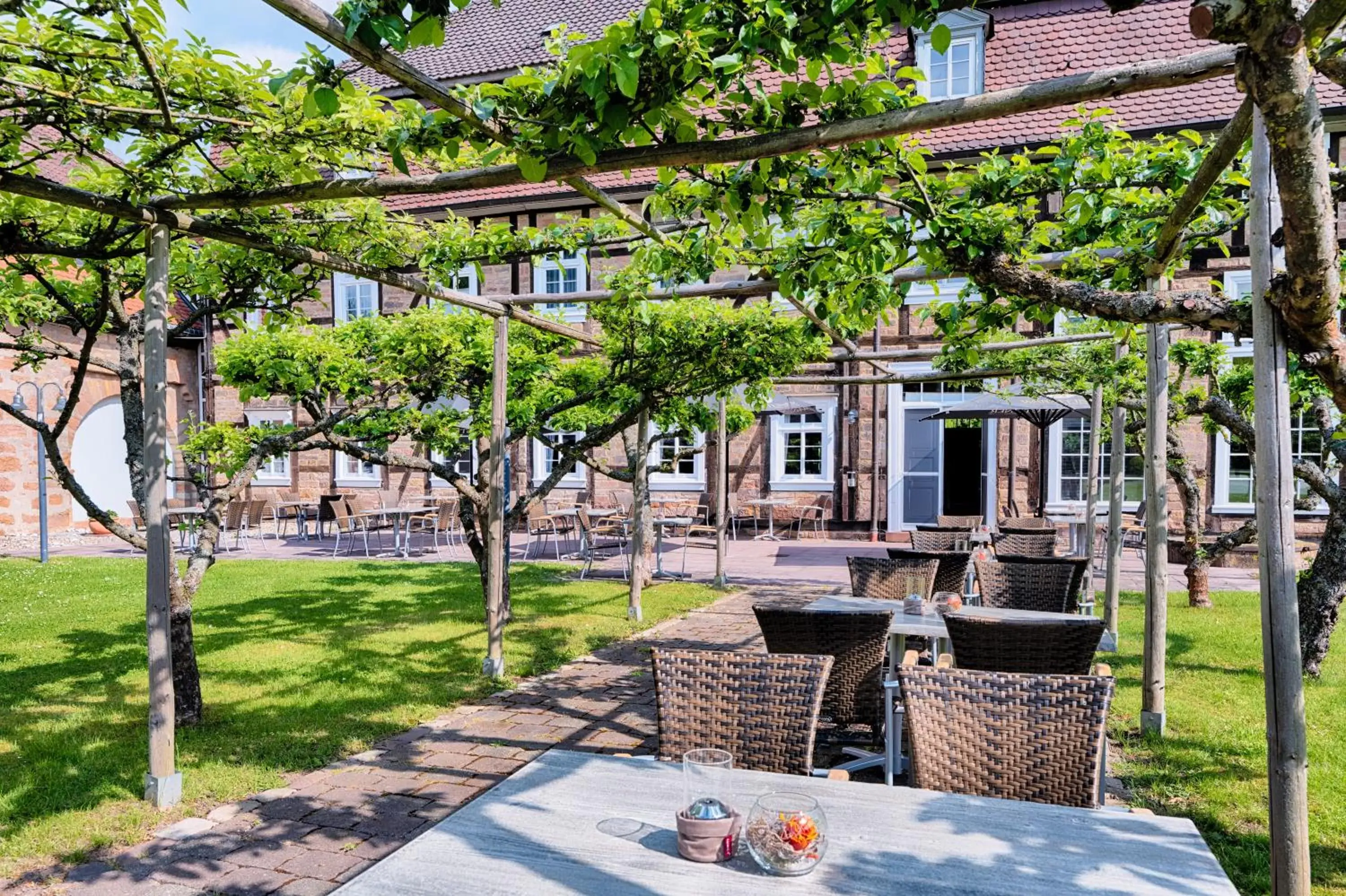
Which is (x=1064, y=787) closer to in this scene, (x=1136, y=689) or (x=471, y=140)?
(x=471, y=140)

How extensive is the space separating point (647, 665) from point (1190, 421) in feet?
36.7

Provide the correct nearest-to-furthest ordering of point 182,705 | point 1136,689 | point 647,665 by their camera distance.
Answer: point 182,705 → point 1136,689 → point 647,665

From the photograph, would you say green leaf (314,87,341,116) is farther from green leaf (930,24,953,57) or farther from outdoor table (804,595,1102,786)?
outdoor table (804,595,1102,786)

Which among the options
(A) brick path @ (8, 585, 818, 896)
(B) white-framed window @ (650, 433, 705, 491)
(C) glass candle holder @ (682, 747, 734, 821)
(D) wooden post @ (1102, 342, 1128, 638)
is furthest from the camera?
(B) white-framed window @ (650, 433, 705, 491)

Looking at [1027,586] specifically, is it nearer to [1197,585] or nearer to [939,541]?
[939,541]

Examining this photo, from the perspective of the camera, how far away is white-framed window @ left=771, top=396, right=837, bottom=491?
55.3 feet

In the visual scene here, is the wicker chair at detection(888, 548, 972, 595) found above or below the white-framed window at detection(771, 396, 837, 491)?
below

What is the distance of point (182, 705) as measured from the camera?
5.02 m

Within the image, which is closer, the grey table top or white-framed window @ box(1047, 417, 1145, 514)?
the grey table top

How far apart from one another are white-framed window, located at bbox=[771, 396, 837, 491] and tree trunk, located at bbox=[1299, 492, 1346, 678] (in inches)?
427

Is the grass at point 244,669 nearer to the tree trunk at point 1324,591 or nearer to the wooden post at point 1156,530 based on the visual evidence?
the wooden post at point 1156,530

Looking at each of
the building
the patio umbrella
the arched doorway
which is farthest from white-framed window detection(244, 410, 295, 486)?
the patio umbrella

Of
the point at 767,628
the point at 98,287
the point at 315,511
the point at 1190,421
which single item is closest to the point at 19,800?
the point at 98,287

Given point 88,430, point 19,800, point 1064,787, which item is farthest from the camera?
point 88,430
